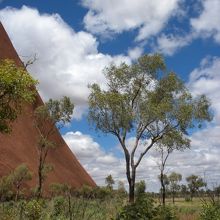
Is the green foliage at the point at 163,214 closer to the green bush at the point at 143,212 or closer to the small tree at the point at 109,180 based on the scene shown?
the green bush at the point at 143,212

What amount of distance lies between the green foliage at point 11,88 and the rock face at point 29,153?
87999 millimetres

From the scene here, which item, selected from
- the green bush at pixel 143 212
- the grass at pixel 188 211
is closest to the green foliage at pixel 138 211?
the green bush at pixel 143 212

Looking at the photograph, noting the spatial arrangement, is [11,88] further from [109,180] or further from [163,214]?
[109,180]

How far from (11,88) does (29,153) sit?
11290 cm

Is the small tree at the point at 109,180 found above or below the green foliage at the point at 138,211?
above

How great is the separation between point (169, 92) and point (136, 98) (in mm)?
4060

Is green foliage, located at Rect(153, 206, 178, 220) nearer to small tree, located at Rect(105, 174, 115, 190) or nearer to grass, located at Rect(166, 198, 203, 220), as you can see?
grass, located at Rect(166, 198, 203, 220)

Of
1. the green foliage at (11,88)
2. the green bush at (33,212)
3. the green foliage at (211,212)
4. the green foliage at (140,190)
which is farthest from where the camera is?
the green foliage at (11,88)

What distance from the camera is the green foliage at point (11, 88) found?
22000mm

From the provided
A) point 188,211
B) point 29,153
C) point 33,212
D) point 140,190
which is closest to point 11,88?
point 33,212

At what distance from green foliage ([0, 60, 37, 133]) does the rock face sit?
8800 centimetres

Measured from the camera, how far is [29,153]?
132875 mm

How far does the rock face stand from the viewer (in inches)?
4811

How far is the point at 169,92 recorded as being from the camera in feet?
158
